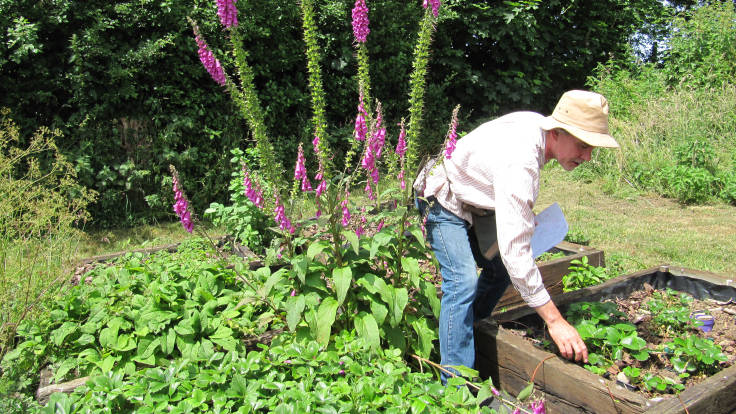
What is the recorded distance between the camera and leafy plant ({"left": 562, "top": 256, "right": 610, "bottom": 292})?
3.54 meters

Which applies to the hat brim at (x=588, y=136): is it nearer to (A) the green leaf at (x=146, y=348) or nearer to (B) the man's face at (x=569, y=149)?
(B) the man's face at (x=569, y=149)

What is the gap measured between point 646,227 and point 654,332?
346 cm

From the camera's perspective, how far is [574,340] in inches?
82.6

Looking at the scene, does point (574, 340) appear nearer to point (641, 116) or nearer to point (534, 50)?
point (641, 116)

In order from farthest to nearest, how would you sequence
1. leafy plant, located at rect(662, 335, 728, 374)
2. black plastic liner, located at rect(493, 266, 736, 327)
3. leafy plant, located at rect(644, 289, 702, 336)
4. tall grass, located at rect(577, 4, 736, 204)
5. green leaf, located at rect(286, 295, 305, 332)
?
tall grass, located at rect(577, 4, 736, 204)
black plastic liner, located at rect(493, 266, 736, 327)
leafy plant, located at rect(644, 289, 702, 336)
leafy plant, located at rect(662, 335, 728, 374)
green leaf, located at rect(286, 295, 305, 332)

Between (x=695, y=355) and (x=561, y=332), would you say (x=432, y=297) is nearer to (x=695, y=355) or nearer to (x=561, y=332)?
(x=561, y=332)

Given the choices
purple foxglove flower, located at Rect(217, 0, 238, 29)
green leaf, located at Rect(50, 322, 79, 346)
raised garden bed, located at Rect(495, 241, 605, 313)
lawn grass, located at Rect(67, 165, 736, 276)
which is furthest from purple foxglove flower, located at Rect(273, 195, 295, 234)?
lawn grass, located at Rect(67, 165, 736, 276)

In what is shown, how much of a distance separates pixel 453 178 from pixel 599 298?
5.00 ft

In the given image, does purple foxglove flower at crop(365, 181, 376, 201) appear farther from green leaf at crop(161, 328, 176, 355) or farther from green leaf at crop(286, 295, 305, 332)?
green leaf at crop(161, 328, 176, 355)

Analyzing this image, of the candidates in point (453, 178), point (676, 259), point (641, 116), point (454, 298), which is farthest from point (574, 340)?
point (641, 116)

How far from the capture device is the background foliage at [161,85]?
5426mm

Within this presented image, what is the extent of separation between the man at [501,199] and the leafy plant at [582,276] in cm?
109

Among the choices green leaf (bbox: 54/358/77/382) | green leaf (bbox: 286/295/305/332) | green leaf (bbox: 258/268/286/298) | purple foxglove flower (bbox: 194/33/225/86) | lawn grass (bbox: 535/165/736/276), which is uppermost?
purple foxglove flower (bbox: 194/33/225/86)

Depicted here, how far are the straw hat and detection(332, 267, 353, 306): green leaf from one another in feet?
3.87
